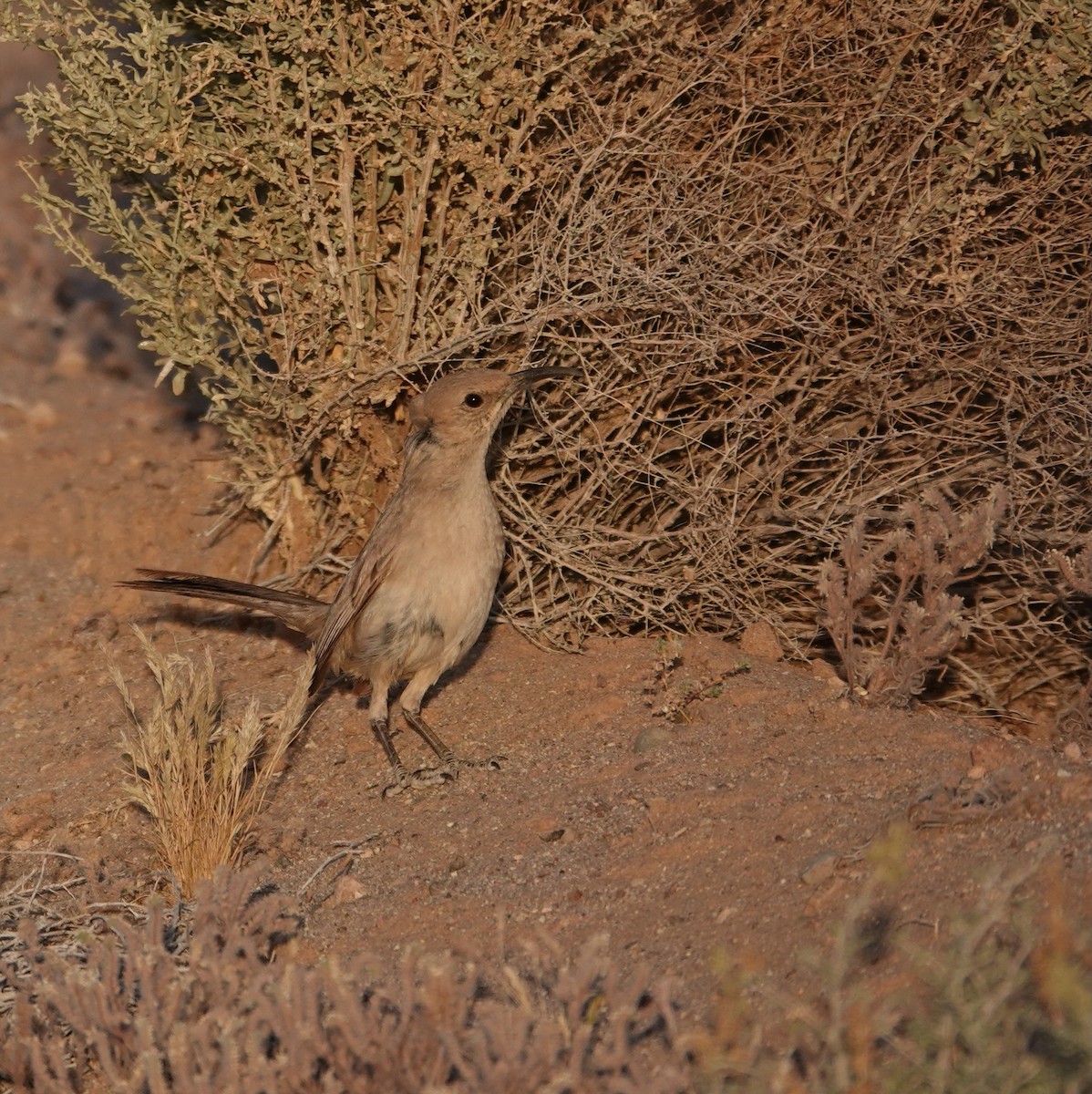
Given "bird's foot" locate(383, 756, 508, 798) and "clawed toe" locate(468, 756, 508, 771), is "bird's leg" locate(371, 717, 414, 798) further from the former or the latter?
"clawed toe" locate(468, 756, 508, 771)

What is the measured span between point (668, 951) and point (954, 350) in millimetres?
2684

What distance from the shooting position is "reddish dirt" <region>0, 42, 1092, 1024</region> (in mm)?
3916

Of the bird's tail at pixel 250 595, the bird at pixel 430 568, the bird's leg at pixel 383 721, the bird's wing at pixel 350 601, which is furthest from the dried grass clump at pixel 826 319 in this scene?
the bird's tail at pixel 250 595

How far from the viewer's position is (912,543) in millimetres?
5020

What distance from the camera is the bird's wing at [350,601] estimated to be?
17.9 ft

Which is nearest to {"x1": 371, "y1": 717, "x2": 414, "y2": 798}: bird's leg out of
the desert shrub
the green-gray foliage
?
the desert shrub

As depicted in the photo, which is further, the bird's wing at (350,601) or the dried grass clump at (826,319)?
the bird's wing at (350,601)

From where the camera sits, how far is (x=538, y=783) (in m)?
Answer: 5.03

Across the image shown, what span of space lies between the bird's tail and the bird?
277 mm

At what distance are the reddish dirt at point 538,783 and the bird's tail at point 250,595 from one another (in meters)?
0.29

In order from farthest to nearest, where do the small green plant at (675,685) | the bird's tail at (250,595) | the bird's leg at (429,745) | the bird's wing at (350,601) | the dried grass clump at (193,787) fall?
the bird's tail at (250,595) → the bird's wing at (350,601) → the small green plant at (675,685) → the bird's leg at (429,745) → the dried grass clump at (193,787)

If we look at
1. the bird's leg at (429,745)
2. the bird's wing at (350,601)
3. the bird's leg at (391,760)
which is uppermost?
the bird's wing at (350,601)

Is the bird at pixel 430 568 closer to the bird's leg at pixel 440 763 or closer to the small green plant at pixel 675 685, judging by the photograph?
the bird's leg at pixel 440 763

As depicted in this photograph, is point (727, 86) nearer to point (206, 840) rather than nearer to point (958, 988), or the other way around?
point (206, 840)
